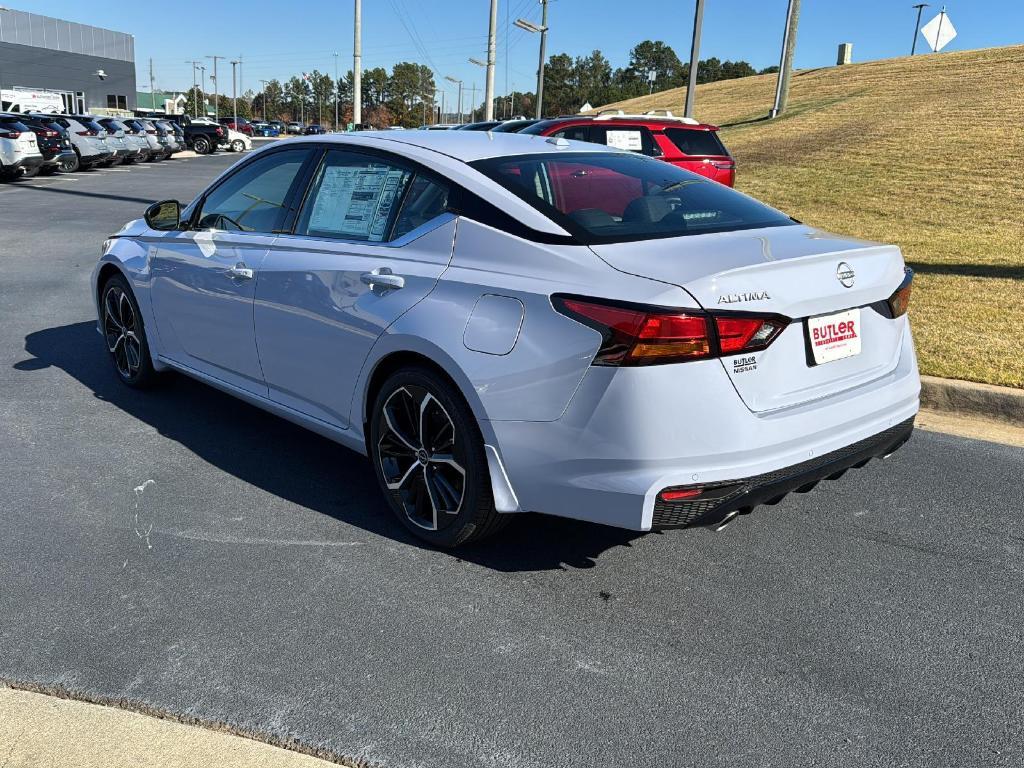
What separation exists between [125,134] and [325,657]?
31749 mm

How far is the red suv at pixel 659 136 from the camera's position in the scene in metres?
12.1

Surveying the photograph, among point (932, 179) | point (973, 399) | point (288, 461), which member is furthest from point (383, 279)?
point (932, 179)

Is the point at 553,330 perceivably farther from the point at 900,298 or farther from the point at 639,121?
the point at 639,121

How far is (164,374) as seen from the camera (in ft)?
19.7

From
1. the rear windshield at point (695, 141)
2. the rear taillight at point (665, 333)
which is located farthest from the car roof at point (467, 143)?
the rear windshield at point (695, 141)

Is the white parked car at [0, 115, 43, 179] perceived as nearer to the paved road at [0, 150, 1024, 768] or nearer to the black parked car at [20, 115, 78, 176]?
the black parked car at [20, 115, 78, 176]

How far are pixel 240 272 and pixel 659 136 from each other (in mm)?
8828

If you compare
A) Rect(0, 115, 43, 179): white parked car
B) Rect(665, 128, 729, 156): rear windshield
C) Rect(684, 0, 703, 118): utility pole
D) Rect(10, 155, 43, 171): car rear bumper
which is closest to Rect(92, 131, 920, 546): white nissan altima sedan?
Rect(665, 128, 729, 156): rear windshield

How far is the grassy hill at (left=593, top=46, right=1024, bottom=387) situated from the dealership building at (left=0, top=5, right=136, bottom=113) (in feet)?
152

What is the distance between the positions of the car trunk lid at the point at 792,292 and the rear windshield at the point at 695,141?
30.3ft

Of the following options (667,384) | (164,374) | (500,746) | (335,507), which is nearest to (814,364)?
(667,384)

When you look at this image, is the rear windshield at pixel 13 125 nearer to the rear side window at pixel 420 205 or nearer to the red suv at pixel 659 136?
the red suv at pixel 659 136

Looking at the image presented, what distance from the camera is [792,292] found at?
3082 millimetres

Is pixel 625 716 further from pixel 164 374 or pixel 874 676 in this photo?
pixel 164 374
